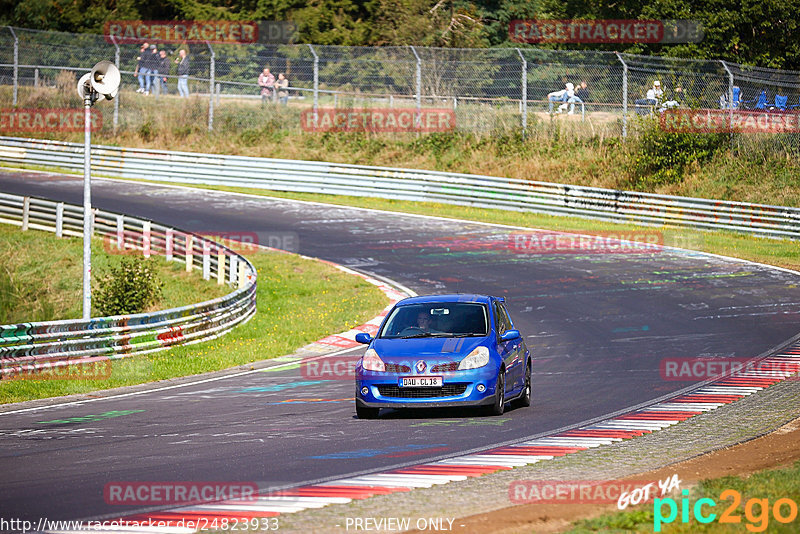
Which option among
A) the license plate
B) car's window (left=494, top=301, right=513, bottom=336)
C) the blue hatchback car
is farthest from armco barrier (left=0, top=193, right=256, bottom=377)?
car's window (left=494, top=301, right=513, bottom=336)

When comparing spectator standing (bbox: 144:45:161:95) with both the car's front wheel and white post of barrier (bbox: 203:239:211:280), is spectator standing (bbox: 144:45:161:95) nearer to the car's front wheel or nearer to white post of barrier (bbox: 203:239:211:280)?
white post of barrier (bbox: 203:239:211:280)

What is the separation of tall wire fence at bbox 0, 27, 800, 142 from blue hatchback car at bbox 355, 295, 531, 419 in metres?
23.2

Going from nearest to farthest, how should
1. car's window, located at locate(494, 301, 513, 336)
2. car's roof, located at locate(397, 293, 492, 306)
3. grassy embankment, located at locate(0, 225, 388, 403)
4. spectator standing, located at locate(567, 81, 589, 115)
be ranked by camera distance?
1. car's window, located at locate(494, 301, 513, 336)
2. car's roof, located at locate(397, 293, 492, 306)
3. grassy embankment, located at locate(0, 225, 388, 403)
4. spectator standing, located at locate(567, 81, 589, 115)

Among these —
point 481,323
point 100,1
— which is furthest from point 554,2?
Answer: point 481,323

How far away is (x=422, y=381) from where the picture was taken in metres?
12.2

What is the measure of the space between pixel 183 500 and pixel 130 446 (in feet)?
8.94

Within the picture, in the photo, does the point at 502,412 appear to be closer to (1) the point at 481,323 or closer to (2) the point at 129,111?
(1) the point at 481,323

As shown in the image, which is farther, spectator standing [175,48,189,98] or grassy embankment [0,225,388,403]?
spectator standing [175,48,189,98]

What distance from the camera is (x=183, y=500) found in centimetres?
823

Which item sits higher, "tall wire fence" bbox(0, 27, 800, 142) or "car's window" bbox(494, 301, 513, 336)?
"tall wire fence" bbox(0, 27, 800, 142)

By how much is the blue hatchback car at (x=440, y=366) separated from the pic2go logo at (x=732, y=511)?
15.2 ft

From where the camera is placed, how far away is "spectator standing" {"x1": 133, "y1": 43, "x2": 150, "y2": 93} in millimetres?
42781

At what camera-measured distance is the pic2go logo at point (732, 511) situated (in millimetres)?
7114

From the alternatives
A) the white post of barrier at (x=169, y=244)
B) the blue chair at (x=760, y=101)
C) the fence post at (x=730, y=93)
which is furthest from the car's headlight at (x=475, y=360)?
the blue chair at (x=760, y=101)
